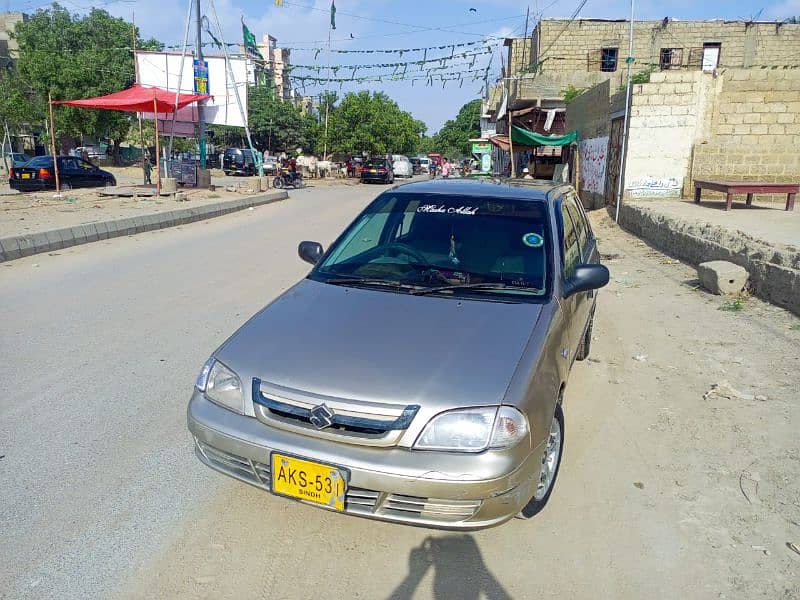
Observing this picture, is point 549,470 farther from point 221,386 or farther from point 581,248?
point 581,248

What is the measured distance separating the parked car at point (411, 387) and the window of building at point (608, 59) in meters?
33.8

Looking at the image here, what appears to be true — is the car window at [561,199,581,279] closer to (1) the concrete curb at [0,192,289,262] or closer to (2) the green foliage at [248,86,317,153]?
(1) the concrete curb at [0,192,289,262]

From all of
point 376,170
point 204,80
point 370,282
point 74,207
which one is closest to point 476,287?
point 370,282

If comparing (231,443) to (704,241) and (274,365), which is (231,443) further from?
(704,241)

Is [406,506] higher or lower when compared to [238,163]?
lower

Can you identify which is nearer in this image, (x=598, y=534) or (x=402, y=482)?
(x=402, y=482)

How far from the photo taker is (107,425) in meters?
3.78

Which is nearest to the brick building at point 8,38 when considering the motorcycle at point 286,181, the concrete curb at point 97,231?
the motorcycle at point 286,181

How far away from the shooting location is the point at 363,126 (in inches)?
1962

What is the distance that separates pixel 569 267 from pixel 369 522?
194 cm

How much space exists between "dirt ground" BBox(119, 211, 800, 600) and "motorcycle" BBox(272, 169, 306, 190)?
87.0 ft

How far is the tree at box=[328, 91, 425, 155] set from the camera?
4975 cm

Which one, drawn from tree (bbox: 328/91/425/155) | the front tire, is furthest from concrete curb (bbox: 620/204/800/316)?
tree (bbox: 328/91/425/155)

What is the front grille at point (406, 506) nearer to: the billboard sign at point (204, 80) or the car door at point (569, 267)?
the car door at point (569, 267)
